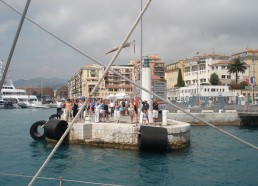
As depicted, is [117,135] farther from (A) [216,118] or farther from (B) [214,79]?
(B) [214,79]

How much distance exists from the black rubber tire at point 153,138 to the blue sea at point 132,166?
1.49 feet

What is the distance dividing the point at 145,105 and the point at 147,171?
22.5 ft

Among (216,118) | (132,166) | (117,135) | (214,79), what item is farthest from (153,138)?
(214,79)

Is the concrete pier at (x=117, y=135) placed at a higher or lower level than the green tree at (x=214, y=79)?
lower

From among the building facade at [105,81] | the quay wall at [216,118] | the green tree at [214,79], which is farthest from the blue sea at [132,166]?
the building facade at [105,81]

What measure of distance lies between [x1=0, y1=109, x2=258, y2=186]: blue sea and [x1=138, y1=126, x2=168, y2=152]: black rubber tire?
46 cm

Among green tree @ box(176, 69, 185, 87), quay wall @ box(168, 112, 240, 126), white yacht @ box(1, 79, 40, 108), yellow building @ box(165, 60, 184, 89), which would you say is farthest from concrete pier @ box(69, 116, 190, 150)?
yellow building @ box(165, 60, 184, 89)

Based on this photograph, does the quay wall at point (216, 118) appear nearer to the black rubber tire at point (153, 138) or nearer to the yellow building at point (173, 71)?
the black rubber tire at point (153, 138)

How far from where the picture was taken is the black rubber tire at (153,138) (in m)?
20.7

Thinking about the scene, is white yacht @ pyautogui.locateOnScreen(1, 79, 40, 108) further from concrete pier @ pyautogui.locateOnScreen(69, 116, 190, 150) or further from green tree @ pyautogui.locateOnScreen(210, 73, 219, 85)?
concrete pier @ pyautogui.locateOnScreen(69, 116, 190, 150)

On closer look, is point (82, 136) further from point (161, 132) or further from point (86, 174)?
point (86, 174)

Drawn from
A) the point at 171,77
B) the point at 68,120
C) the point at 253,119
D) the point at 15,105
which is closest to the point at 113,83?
the point at 171,77

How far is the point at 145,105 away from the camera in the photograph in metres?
23.0

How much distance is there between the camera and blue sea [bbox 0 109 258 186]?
1516 centimetres
